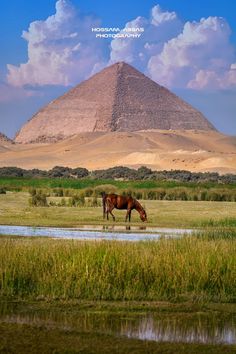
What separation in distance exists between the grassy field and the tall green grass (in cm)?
1338

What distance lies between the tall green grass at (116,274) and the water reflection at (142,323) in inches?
36.8

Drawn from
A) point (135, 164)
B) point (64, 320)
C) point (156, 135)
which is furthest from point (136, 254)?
point (156, 135)

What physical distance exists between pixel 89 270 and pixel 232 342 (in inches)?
132

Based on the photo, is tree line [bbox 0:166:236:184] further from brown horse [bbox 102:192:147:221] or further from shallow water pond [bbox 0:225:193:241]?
shallow water pond [bbox 0:225:193:241]

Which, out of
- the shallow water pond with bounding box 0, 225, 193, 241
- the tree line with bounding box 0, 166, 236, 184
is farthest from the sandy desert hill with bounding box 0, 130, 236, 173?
the shallow water pond with bounding box 0, 225, 193, 241

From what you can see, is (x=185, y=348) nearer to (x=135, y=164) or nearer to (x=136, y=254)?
(x=136, y=254)

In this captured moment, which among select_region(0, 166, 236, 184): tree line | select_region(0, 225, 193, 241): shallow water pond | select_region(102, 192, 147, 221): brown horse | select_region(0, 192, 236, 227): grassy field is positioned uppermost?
select_region(0, 166, 236, 184): tree line

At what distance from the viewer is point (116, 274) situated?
13.4 metres

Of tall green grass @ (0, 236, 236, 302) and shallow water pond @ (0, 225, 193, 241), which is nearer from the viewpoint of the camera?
tall green grass @ (0, 236, 236, 302)

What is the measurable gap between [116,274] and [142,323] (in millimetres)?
1966

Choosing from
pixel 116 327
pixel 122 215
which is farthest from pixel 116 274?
pixel 122 215

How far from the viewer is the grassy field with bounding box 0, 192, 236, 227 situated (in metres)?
28.5

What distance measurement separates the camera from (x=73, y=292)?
13.0m

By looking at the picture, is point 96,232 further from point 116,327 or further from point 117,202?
point 116,327
